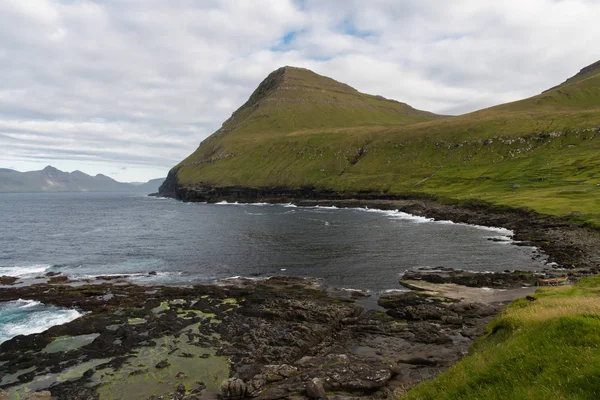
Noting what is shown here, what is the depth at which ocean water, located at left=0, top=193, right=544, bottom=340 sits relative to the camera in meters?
60.2

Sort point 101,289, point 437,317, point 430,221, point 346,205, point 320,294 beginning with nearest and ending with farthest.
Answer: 1. point 437,317
2. point 320,294
3. point 101,289
4. point 430,221
5. point 346,205

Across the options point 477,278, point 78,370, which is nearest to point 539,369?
point 78,370

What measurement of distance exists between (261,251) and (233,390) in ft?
177

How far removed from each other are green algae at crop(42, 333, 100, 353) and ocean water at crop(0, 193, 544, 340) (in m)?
7.46

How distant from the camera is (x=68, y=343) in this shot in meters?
35.1

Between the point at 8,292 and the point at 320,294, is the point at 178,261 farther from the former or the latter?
the point at 320,294

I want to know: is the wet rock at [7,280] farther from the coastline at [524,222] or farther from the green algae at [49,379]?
the coastline at [524,222]

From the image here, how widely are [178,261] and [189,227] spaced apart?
47789 millimetres

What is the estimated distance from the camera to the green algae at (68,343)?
33.9 metres

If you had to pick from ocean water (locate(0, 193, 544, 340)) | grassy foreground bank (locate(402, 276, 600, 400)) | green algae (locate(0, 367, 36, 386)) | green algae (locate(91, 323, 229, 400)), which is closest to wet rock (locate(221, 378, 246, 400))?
green algae (locate(91, 323, 229, 400))

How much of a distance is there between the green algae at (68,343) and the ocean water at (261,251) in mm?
7463

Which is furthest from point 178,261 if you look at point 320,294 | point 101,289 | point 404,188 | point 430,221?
point 404,188

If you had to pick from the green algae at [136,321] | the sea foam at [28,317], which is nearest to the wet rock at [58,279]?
the sea foam at [28,317]

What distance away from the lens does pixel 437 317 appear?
38.2 m
